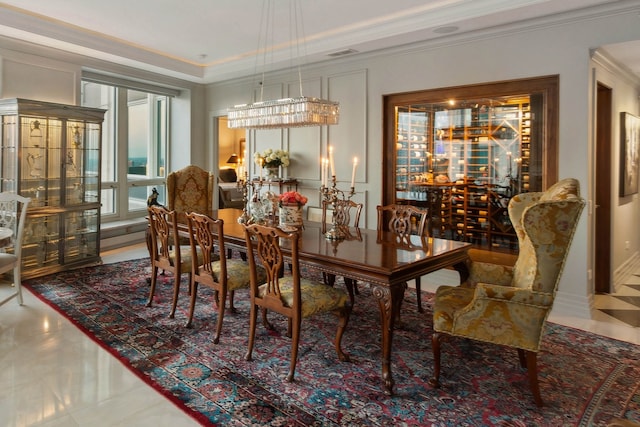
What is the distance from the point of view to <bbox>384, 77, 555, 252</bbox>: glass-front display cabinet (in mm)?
4246

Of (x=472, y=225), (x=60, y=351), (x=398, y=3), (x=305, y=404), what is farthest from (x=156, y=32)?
(x=305, y=404)

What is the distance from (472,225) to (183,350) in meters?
3.14

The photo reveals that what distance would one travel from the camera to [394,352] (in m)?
3.07

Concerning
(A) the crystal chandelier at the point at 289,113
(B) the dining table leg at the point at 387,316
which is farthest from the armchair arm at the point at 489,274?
(A) the crystal chandelier at the point at 289,113

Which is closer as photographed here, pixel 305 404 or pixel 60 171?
pixel 305 404

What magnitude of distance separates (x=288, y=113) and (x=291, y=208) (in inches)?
31.4

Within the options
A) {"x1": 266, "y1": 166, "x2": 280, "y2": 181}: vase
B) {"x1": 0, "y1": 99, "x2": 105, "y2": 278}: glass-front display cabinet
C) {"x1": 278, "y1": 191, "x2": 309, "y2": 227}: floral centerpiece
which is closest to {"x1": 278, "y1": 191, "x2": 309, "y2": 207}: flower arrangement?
{"x1": 278, "y1": 191, "x2": 309, "y2": 227}: floral centerpiece

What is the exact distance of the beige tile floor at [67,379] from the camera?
2.26 meters

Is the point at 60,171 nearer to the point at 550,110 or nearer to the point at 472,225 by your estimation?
the point at 472,225

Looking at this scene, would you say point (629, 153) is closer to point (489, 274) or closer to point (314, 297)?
point (489, 274)

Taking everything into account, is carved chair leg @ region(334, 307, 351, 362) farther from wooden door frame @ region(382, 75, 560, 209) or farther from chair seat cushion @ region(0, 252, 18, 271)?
chair seat cushion @ region(0, 252, 18, 271)

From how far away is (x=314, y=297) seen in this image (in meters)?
2.84

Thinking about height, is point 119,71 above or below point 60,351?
above

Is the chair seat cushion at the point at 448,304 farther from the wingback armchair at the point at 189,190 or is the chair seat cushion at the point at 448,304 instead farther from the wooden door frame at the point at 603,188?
the wingback armchair at the point at 189,190
